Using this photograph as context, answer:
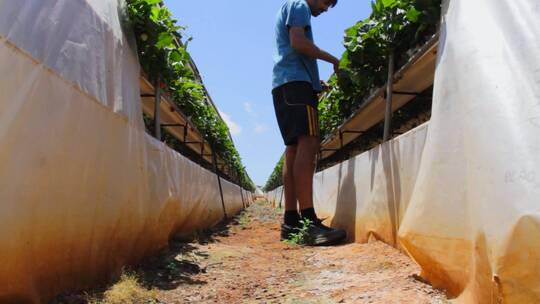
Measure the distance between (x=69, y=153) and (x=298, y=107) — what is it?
6.33 feet

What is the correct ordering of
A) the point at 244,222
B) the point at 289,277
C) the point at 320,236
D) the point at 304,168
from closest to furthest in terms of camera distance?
the point at 289,277
the point at 320,236
the point at 304,168
the point at 244,222

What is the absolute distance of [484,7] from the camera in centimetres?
134

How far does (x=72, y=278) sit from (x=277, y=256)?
1.37 meters

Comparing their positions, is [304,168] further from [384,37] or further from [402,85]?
[384,37]

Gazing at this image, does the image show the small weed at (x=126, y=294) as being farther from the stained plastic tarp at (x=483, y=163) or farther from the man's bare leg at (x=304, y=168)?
the man's bare leg at (x=304, y=168)

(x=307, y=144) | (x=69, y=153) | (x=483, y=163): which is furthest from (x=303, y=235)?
(x=483, y=163)

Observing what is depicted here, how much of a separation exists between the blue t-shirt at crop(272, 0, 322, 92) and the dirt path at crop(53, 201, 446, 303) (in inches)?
50.4

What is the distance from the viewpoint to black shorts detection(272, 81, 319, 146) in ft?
10.4

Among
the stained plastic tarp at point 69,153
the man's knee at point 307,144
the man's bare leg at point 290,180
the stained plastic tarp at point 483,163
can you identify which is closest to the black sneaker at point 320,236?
the man's bare leg at point 290,180

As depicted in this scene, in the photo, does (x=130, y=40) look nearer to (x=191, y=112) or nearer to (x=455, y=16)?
(x=455, y=16)

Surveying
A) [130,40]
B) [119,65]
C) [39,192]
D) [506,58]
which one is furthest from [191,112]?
[506,58]

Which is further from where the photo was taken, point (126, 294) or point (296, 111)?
point (296, 111)

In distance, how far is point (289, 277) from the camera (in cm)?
204

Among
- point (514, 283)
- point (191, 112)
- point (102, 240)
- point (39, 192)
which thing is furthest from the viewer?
point (191, 112)
